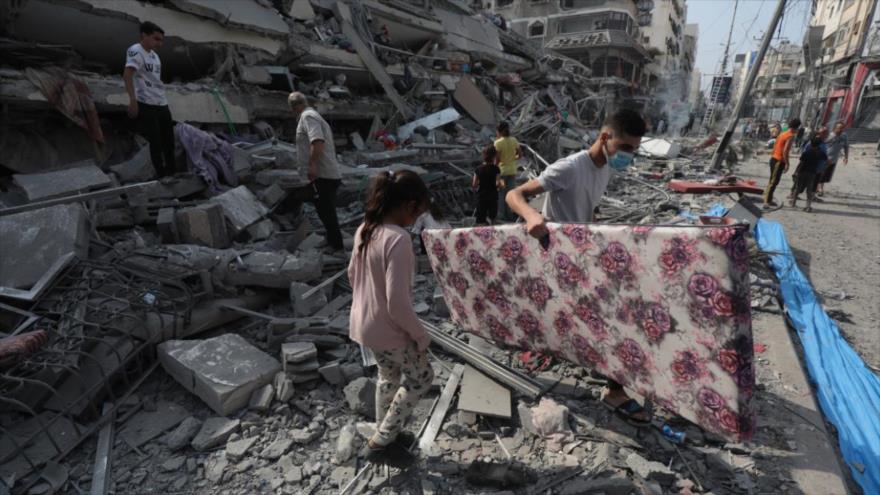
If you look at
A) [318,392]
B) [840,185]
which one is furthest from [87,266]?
[840,185]

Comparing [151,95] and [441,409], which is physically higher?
[151,95]

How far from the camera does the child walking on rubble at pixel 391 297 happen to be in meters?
2.03

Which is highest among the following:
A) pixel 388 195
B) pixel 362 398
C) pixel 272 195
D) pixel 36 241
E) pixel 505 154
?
pixel 388 195

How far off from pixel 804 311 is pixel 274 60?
10.1 metres

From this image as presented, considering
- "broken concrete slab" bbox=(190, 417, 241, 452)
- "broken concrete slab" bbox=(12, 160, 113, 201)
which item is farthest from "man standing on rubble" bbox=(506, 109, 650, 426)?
"broken concrete slab" bbox=(12, 160, 113, 201)

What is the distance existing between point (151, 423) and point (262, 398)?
2.39 feet

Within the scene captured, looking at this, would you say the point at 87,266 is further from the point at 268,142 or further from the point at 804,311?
the point at 804,311

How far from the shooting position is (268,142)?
7.33 meters

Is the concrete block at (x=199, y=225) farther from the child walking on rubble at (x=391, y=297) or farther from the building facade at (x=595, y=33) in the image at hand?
the building facade at (x=595, y=33)

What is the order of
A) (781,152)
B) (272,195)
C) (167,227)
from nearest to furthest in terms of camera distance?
(167,227)
(272,195)
(781,152)

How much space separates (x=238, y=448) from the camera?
2.60 meters

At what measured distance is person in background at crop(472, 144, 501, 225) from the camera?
22.5ft

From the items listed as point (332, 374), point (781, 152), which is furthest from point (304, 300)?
point (781, 152)

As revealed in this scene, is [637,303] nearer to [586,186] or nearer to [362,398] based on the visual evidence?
[586,186]
